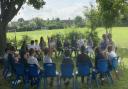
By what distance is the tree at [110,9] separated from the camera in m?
30.9

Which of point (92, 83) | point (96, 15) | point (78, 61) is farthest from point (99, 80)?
point (96, 15)

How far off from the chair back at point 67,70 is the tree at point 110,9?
687 inches

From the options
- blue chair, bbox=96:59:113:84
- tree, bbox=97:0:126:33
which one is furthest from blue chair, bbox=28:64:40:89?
tree, bbox=97:0:126:33

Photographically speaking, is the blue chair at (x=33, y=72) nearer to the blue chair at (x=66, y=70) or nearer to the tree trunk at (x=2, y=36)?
the blue chair at (x=66, y=70)

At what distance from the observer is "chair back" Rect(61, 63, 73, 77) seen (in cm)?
1362

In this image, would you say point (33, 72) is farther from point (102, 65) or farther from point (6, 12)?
point (6, 12)

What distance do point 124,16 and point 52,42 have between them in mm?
10052

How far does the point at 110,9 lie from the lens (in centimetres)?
3125

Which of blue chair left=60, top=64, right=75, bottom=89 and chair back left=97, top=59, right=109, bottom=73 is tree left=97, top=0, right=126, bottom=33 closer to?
chair back left=97, top=59, right=109, bottom=73

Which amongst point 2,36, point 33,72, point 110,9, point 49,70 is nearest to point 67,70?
point 49,70

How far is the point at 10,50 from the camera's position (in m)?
16.2

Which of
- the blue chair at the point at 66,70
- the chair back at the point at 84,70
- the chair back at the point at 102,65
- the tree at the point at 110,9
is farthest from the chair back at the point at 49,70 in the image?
the tree at the point at 110,9

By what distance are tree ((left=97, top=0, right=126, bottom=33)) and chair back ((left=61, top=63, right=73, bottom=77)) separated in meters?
17.5

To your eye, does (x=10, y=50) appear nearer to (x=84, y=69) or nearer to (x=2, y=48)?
Result: (x=84, y=69)
